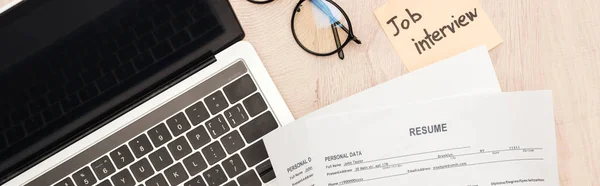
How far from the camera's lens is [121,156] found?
71 cm

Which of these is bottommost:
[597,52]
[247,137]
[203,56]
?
[597,52]

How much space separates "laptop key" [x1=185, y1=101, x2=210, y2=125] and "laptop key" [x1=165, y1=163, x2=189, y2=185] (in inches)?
2.1

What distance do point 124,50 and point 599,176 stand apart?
54cm

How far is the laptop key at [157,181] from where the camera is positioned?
708 millimetres

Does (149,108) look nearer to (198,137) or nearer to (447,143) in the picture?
(198,137)

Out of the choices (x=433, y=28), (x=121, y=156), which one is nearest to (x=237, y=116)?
(x=121, y=156)

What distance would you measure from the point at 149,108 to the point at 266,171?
5.9 inches

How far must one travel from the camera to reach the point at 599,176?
696 mm

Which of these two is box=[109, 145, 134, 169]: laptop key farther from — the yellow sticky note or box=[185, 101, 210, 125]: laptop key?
the yellow sticky note

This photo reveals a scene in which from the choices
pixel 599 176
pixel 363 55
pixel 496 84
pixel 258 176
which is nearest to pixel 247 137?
pixel 258 176

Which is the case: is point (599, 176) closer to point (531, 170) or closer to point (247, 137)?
point (531, 170)

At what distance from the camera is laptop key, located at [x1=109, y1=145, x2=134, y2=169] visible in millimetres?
709

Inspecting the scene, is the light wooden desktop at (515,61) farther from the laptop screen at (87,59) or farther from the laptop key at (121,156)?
the laptop key at (121,156)

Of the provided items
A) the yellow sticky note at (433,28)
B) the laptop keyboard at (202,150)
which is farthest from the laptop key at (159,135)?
the yellow sticky note at (433,28)
